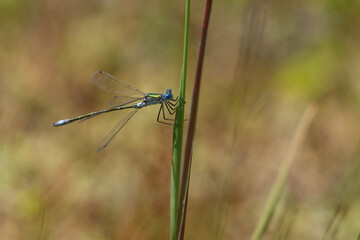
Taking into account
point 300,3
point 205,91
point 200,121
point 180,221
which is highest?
point 300,3

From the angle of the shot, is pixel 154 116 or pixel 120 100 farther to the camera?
pixel 154 116

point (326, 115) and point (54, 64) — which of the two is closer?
point (326, 115)

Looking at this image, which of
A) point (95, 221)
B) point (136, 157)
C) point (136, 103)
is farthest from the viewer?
point (136, 157)

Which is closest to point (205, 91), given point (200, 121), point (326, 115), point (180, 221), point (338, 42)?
point (200, 121)

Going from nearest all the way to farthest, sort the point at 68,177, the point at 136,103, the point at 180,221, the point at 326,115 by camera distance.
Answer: the point at 180,221, the point at 136,103, the point at 68,177, the point at 326,115

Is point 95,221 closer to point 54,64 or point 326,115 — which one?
point 54,64

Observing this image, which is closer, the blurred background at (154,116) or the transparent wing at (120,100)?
the transparent wing at (120,100)

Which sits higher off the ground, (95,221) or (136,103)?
(136,103)

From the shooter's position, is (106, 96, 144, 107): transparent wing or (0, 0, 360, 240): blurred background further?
(0, 0, 360, 240): blurred background
